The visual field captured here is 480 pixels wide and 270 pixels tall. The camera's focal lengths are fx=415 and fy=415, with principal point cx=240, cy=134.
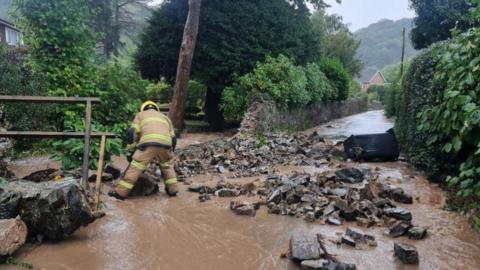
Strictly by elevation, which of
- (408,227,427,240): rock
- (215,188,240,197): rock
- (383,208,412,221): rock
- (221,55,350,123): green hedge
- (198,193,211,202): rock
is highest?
(221,55,350,123): green hedge

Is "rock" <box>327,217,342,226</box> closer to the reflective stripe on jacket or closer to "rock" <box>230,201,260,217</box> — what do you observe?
"rock" <box>230,201,260,217</box>

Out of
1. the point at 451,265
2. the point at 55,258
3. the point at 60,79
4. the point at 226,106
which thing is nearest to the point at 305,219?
the point at 451,265

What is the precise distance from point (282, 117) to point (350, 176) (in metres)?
8.60

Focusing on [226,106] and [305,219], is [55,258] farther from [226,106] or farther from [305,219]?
[226,106]

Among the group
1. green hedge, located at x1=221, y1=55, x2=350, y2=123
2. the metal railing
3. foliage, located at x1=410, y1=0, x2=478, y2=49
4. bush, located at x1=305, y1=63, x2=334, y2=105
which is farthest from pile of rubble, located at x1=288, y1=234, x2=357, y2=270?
bush, located at x1=305, y1=63, x2=334, y2=105

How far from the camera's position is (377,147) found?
1102cm

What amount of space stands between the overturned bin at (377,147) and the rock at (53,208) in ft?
26.1

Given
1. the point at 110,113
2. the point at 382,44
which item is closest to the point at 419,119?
the point at 110,113

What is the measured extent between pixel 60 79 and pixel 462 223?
31.7ft

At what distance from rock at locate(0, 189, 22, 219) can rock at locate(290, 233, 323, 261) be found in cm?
307

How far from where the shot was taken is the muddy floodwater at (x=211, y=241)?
458cm

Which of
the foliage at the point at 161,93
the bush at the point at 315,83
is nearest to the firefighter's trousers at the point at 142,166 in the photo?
the bush at the point at 315,83

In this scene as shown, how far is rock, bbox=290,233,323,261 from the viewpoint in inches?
178

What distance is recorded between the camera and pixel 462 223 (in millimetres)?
5988
